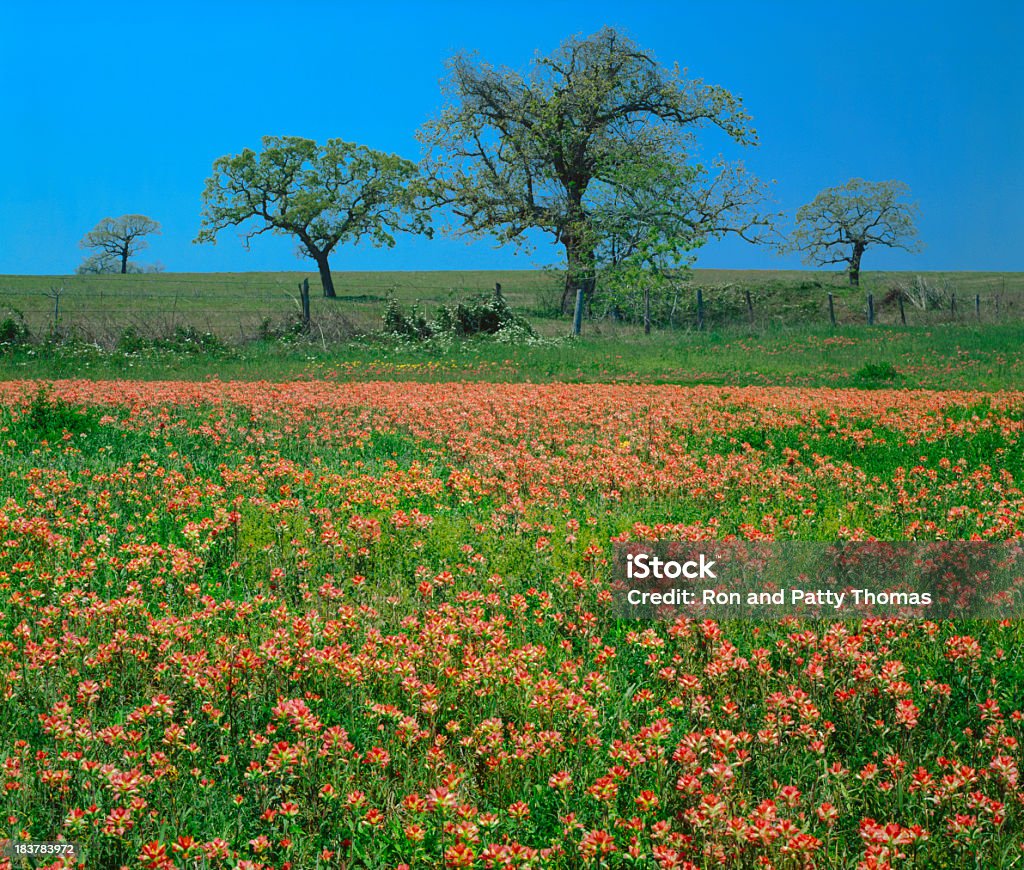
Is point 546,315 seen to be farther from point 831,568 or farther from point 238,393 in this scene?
point 831,568

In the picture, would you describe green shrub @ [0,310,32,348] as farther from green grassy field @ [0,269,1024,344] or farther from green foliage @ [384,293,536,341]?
green foliage @ [384,293,536,341]

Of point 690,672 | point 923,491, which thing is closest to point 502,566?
point 690,672

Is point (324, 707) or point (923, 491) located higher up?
point (923, 491)

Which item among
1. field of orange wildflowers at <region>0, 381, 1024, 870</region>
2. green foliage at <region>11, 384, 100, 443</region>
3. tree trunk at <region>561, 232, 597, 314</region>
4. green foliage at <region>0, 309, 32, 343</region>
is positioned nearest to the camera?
field of orange wildflowers at <region>0, 381, 1024, 870</region>

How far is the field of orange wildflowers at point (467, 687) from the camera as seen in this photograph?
9.77ft

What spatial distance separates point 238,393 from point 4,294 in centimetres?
3940

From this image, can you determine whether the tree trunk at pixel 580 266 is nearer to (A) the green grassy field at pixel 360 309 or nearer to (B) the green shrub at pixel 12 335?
(A) the green grassy field at pixel 360 309

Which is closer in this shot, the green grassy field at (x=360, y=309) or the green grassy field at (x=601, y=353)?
the green grassy field at (x=601, y=353)

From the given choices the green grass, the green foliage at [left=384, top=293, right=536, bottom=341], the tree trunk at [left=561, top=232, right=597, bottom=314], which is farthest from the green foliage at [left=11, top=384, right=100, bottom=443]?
the tree trunk at [left=561, top=232, right=597, bottom=314]

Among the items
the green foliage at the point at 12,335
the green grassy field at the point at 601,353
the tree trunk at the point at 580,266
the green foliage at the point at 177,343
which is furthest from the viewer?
the tree trunk at the point at 580,266

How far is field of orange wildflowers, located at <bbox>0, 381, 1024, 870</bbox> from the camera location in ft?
9.77

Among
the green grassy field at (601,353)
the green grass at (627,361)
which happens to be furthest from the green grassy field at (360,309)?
the green grass at (627,361)

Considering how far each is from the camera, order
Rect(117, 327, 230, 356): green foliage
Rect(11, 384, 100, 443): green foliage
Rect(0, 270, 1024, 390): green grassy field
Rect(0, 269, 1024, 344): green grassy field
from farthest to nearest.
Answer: Rect(0, 269, 1024, 344): green grassy field
Rect(117, 327, 230, 356): green foliage
Rect(0, 270, 1024, 390): green grassy field
Rect(11, 384, 100, 443): green foliage

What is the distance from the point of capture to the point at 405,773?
11.1 ft
